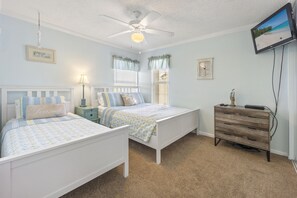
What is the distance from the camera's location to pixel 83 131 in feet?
5.63

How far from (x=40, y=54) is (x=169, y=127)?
2.92m

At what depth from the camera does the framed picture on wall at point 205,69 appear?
3223 millimetres

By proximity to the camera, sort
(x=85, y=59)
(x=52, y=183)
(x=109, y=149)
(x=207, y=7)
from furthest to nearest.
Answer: (x=85, y=59)
(x=207, y=7)
(x=109, y=149)
(x=52, y=183)

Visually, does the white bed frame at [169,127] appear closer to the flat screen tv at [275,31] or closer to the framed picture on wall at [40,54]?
the framed picture on wall at [40,54]

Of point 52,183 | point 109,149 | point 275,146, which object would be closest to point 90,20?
point 109,149

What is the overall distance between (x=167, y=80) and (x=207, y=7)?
2.20 meters

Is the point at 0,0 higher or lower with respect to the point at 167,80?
higher

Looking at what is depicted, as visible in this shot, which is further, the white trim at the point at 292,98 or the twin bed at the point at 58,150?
the white trim at the point at 292,98

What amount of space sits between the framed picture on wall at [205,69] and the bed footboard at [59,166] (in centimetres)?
253

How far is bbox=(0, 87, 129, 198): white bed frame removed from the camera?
999 millimetres

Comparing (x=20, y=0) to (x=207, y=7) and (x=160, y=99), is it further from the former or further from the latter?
(x=160, y=99)

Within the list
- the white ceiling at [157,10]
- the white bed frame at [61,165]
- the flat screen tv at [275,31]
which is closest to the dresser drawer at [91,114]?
the white bed frame at [61,165]

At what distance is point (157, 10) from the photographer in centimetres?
220

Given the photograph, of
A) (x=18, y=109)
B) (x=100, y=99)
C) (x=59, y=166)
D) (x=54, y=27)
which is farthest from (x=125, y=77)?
(x=59, y=166)
